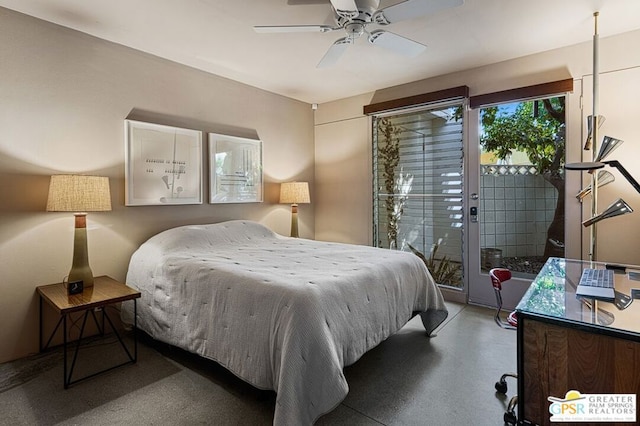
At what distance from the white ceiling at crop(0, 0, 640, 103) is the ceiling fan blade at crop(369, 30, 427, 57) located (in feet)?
0.75

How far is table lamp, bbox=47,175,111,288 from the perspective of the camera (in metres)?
2.36

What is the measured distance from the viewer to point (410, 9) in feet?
6.66

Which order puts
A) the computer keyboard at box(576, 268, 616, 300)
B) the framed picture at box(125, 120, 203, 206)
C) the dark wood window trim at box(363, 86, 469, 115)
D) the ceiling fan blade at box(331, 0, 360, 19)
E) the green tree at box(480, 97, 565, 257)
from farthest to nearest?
the dark wood window trim at box(363, 86, 469, 115) → the green tree at box(480, 97, 565, 257) → the framed picture at box(125, 120, 203, 206) → the ceiling fan blade at box(331, 0, 360, 19) → the computer keyboard at box(576, 268, 616, 300)

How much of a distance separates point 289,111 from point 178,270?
2.98m

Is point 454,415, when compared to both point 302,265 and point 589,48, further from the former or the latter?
point 589,48

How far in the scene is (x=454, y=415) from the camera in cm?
184

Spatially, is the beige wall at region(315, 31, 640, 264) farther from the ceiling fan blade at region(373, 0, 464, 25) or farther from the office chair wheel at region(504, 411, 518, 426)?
the office chair wheel at region(504, 411, 518, 426)

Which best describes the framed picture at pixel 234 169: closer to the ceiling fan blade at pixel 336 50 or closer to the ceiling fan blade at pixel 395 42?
the ceiling fan blade at pixel 336 50

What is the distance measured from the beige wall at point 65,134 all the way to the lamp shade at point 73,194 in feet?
1.07

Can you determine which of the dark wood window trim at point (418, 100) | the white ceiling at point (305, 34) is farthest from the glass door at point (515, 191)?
the white ceiling at point (305, 34)

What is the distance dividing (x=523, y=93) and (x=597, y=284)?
91.2 inches

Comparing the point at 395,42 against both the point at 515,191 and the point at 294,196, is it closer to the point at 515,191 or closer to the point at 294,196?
the point at 515,191

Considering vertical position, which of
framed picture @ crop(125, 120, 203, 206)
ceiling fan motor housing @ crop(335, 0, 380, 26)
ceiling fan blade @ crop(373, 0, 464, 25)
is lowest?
framed picture @ crop(125, 120, 203, 206)

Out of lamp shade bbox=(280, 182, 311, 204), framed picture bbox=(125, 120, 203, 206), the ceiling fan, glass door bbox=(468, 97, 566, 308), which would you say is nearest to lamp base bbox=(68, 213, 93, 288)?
framed picture bbox=(125, 120, 203, 206)
